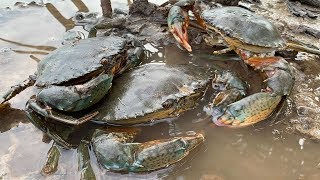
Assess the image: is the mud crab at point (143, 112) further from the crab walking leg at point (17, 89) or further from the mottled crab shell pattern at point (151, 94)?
the crab walking leg at point (17, 89)

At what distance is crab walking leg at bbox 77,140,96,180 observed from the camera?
3246 mm

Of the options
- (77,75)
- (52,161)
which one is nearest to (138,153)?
(52,161)

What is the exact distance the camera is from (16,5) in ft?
19.5

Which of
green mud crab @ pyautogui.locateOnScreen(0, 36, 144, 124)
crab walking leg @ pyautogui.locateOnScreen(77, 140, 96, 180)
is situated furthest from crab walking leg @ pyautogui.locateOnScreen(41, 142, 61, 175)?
green mud crab @ pyautogui.locateOnScreen(0, 36, 144, 124)

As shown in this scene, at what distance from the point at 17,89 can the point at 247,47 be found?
2.34m

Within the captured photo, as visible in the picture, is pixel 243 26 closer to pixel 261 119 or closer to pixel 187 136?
pixel 261 119

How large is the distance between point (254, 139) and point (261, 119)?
20cm

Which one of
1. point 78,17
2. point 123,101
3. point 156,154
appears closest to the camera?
point 156,154

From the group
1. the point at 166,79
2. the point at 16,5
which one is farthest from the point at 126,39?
the point at 16,5

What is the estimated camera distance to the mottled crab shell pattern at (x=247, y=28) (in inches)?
156

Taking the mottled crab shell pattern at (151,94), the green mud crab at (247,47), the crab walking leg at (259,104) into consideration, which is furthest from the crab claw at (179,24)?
the crab walking leg at (259,104)

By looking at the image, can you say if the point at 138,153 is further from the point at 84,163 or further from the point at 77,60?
the point at 77,60

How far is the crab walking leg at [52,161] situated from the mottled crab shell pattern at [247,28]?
202cm

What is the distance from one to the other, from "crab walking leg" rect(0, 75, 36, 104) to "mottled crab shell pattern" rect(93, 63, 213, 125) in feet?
2.93
